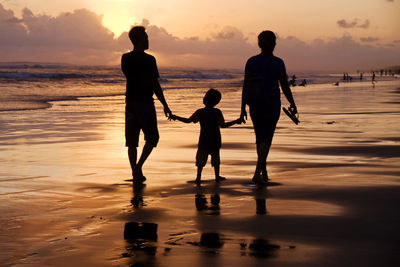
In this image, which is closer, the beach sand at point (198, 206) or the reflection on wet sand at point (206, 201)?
the beach sand at point (198, 206)

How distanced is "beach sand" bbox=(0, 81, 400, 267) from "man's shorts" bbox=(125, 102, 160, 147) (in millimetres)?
528

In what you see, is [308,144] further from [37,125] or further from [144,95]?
[37,125]

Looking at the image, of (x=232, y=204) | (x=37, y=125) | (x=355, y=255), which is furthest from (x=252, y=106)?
(x=37, y=125)

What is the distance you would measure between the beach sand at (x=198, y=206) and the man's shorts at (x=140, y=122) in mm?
528

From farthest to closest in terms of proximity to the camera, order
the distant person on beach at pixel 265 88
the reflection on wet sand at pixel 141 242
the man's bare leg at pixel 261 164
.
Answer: the distant person on beach at pixel 265 88, the man's bare leg at pixel 261 164, the reflection on wet sand at pixel 141 242

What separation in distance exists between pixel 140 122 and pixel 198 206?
2049 mm

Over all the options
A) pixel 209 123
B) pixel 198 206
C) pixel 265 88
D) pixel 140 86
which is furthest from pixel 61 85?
pixel 198 206

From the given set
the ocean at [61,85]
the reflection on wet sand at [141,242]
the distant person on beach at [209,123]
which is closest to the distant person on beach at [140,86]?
the distant person on beach at [209,123]

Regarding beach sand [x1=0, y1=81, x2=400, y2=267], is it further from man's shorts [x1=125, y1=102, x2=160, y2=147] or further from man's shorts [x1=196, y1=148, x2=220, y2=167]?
man's shorts [x1=125, y1=102, x2=160, y2=147]

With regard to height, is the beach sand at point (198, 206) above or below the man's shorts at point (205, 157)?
below

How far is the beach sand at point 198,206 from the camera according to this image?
4.24 metres

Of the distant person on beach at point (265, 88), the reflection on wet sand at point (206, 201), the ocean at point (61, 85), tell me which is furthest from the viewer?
the ocean at point (61, 85)

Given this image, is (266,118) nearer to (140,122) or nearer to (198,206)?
(140,122)

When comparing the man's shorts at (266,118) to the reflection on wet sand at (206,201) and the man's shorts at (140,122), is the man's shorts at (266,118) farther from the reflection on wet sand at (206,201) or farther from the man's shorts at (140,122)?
the man's shorts at (140,122)
